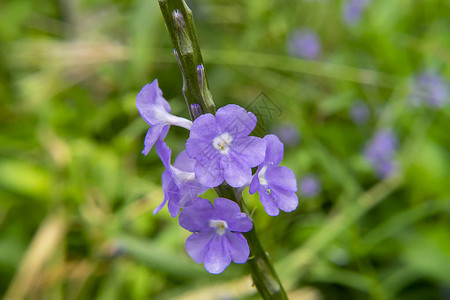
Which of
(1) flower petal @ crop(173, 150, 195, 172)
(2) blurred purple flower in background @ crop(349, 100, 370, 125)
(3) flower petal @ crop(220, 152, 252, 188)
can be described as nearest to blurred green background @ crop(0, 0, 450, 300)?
(2) blurred purple flower in background @ crop(349, 100, 370, 125)

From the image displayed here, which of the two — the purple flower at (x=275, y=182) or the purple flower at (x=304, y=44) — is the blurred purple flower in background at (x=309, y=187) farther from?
the purple flower at (x=275, y=182)

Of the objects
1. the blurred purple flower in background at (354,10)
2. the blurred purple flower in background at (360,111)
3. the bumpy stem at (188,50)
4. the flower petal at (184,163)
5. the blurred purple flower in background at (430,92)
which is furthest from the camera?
the blurred purple flower in background at (354,10)

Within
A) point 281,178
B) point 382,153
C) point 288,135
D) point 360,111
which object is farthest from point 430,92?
point 281,178

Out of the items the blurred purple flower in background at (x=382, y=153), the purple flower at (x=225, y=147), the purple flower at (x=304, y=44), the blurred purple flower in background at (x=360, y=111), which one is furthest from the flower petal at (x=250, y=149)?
the purple flower at (x=304, y=44)

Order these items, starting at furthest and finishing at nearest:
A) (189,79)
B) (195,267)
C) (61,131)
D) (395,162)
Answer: (61,131)
(395,162)
(195,267)
(189,79)

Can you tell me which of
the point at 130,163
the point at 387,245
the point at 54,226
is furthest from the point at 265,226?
the point at 54,226

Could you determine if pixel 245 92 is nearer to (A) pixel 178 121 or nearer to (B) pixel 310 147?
(B) pixel 310 147

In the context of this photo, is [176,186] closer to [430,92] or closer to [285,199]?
[285,199]
